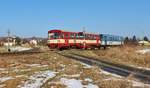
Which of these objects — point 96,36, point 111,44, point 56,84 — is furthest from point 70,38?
point 56,84

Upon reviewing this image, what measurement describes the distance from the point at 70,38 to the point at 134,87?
126 ft

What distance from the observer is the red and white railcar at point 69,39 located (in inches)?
1892

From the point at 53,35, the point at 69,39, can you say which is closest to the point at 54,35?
the point at 53,35

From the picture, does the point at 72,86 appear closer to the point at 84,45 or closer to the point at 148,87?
the point at 148,87

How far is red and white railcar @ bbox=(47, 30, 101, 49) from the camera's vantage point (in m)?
48.1

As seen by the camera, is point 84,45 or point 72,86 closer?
point 72,86

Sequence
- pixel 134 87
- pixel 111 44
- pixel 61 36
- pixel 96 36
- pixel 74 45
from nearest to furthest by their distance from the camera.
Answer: pixel 134 87 < pixel 61 36 < pixel 74 45 < pixel 96 36 < pixel 111 44

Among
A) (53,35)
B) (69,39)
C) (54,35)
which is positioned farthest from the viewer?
(69,39)

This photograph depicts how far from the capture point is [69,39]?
49.4 metres

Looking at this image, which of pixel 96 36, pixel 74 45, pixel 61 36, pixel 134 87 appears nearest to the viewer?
pixel 134 87

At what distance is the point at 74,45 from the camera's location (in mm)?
52500

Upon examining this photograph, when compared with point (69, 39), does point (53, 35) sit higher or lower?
higher

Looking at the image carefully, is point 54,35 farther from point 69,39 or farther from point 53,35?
point 69,39

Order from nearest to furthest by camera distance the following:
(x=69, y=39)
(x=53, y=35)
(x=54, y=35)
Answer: (x=54, y=35) < (x=53, y=35) < (x=69, y=39)
